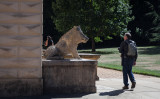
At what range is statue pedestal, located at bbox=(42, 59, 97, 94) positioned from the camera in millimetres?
7828

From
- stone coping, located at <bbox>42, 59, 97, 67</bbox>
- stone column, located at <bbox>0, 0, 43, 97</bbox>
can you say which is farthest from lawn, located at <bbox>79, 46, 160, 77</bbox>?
stone column, located at <bbox>0, 0, 43, 97</bbox>

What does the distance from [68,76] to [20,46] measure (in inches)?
67.3

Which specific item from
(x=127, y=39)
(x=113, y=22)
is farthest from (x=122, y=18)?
(x=127, y=39)

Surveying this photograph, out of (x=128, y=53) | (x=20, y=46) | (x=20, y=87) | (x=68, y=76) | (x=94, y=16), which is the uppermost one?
(x=94, y=16)

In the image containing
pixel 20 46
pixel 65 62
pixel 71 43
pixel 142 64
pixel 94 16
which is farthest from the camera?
pixel 94 16

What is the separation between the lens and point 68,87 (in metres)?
8.00

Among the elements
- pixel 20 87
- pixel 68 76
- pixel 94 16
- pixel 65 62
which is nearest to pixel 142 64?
pixel 68 76

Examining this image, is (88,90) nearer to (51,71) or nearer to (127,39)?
(51,71)

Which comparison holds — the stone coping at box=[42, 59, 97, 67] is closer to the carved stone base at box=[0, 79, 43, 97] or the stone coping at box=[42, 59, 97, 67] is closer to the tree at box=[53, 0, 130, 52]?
the carved stone base at box=[0, 79, 43, 97]

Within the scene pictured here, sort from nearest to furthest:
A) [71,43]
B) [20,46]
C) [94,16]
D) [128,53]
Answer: [20,46], [128,53], [71,43], [94,16]

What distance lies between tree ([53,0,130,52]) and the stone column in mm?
27433

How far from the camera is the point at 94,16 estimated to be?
35000mm

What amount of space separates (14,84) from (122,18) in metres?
30.6

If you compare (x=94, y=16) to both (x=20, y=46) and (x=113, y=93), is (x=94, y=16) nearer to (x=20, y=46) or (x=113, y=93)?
(x=113, y=93)
